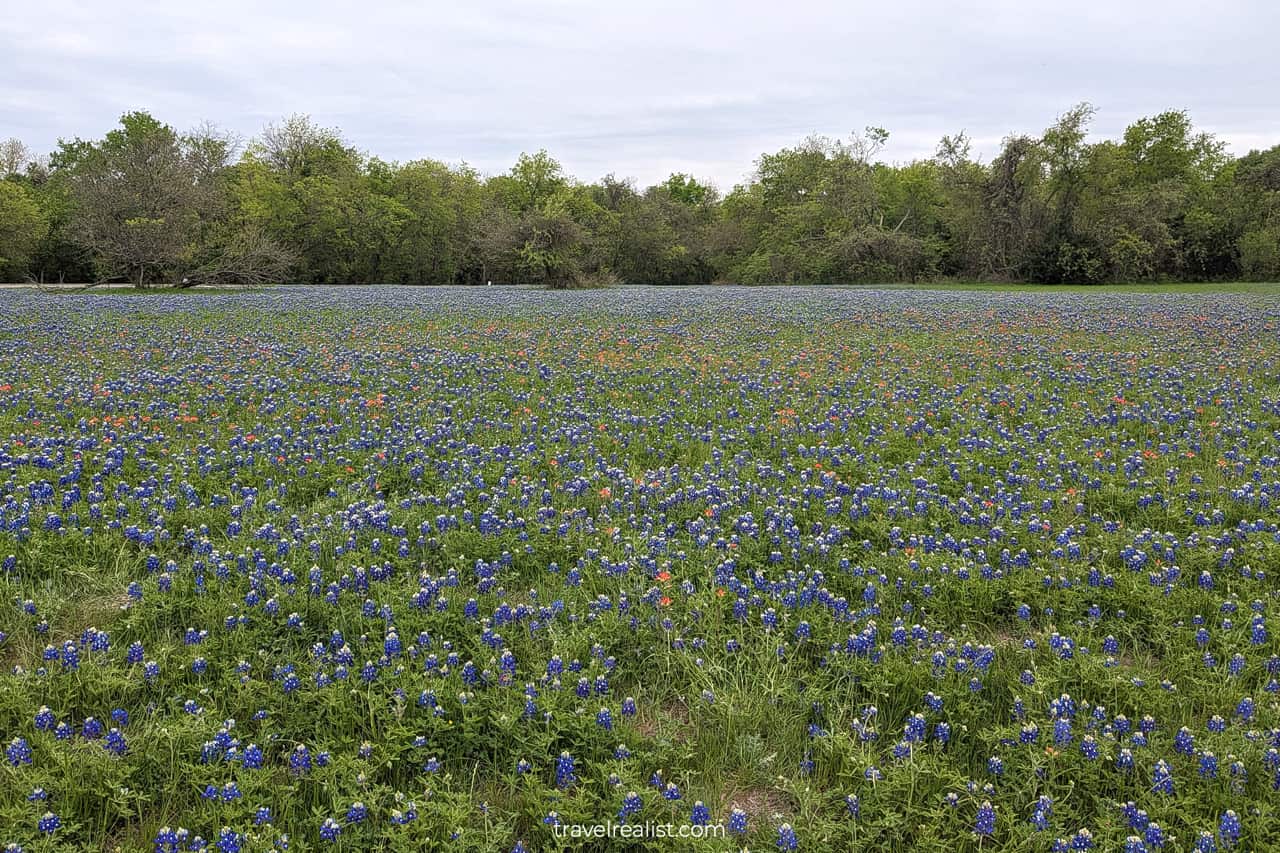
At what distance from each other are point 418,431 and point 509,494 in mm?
2034

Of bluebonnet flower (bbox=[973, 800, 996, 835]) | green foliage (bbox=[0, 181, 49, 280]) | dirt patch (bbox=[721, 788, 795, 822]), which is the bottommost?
dirt patch (bbox=[721, 788, 795, 822])

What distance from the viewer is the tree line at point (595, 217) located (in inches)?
1241

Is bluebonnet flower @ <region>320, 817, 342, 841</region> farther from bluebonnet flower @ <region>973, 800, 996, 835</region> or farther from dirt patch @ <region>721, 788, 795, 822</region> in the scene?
bluebonnet flower @ <region>973, 800, 996, 835</region>

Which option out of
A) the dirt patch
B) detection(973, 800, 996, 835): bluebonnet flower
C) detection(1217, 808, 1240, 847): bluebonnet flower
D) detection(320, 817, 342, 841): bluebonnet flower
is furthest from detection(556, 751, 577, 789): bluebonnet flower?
detection(1217, 808, 1240, 847): bluebonnet flower

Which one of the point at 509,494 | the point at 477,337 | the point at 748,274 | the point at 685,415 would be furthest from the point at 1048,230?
the point at 509,494

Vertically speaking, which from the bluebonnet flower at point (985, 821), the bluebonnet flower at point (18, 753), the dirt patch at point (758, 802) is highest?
the bluebonnet flower at point (18, 753)

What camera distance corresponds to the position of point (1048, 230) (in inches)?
1777

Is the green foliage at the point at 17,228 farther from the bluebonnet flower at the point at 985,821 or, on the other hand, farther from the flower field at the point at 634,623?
the bluebonnet flower at the point at 985,821

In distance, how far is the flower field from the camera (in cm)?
285

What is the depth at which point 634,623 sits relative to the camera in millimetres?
4070

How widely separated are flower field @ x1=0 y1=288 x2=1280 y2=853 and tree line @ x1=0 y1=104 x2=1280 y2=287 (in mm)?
26758

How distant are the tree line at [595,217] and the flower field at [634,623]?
87.8 feet

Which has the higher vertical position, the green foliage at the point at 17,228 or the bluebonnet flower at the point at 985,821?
the green foliage at the point at 17,228

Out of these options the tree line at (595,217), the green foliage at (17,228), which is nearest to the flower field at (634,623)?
the tree line at (595,217)
